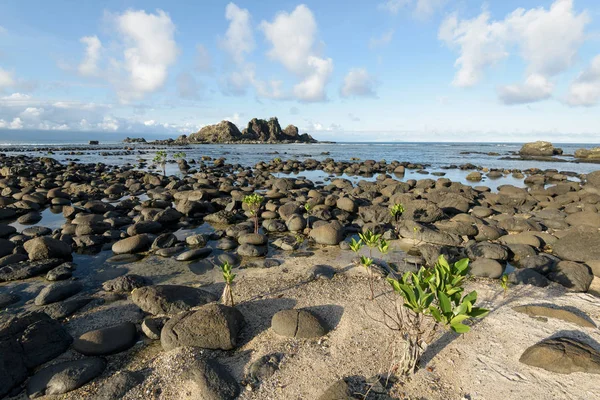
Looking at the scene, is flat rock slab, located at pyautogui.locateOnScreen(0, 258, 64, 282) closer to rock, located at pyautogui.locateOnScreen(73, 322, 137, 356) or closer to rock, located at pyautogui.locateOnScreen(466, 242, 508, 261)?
rock, located at pyautogui.locateOnScreen(73, 322, 137, 356)

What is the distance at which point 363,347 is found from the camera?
20.3 feet

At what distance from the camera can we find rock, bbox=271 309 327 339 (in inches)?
260

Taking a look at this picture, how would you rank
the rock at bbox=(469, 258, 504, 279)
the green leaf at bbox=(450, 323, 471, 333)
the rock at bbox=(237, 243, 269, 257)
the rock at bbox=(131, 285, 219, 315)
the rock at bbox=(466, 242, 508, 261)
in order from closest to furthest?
the green leaf at bbox=(450, 323, 471, 333)
the rock at bbox=(131, 285, 219, 315)
the rock at bbox=(469, 258, 504, 279)
the rock at bbox=(466, 242, 508, 261)
the rock at bbox=(237, 243, 269, 257)

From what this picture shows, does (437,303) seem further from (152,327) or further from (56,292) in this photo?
(56,292)

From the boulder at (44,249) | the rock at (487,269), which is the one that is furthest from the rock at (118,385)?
the rock at (487,269)

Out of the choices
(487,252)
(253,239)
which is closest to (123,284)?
(253,239)

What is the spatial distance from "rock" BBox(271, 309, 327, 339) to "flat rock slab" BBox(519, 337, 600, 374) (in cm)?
390

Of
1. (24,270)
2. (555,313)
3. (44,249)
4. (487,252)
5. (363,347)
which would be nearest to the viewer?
(363,347)

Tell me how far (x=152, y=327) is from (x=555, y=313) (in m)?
9.24

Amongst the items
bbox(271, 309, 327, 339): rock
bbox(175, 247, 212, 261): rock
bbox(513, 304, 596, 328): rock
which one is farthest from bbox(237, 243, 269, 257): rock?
bbox(513, 304, 596, 328): rock

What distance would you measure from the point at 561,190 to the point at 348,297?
2598 cm

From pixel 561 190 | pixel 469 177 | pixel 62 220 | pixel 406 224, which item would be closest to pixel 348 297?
pixel 406 224

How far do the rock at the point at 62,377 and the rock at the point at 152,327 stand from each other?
3.71 ft

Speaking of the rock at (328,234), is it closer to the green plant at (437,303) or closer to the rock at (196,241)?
the rock at (196,241)
